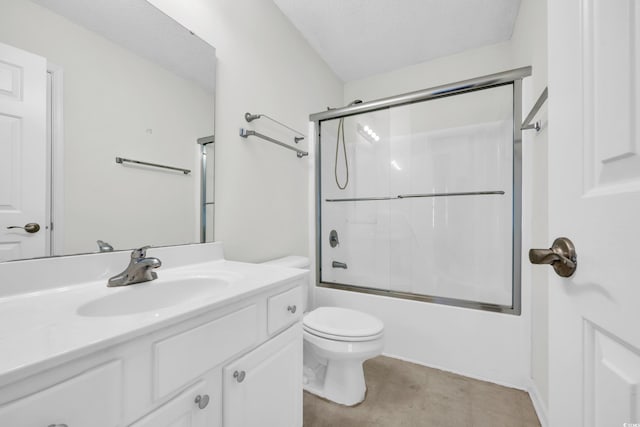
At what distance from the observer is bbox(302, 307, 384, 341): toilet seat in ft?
4.37

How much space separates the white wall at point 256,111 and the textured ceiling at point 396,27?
0.18 meters

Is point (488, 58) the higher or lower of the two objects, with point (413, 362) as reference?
higher

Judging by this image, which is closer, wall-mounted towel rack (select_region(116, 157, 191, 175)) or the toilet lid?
wall-mounted towel rack (select_region(116, 157, 191, 175))

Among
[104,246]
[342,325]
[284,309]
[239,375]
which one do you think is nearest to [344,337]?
[342,325]

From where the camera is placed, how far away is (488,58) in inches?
87.0

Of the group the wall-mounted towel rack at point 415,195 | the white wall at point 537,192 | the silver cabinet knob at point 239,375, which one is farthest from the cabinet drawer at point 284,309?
the wall-mounted towel rack at point 415,195

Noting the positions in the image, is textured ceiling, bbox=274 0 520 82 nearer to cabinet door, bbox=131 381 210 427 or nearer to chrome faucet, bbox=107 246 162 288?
chrome faucet, bbox=107 246 162 288

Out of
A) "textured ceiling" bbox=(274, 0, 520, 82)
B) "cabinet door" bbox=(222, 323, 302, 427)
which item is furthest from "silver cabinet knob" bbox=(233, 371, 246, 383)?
"textured ceiling" bbox=(274, 0, 520, 82)

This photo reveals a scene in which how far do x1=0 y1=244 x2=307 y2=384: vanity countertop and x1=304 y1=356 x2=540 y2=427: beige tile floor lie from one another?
84cm

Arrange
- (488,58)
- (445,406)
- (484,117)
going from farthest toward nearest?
(488,58) → (484,117) → (445,406)

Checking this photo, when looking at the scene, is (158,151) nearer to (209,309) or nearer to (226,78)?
(226,78)

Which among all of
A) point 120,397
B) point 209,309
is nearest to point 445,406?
point 209,309

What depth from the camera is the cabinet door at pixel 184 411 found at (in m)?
0.58

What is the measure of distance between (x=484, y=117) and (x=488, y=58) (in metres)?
0.62
